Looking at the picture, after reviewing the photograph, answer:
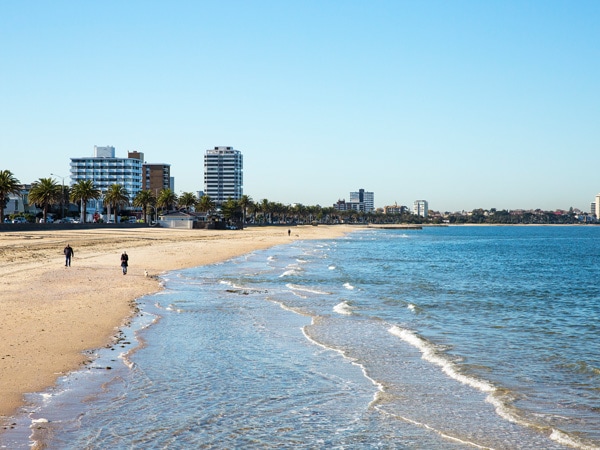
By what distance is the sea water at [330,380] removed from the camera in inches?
398

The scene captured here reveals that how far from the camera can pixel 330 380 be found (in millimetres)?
13945

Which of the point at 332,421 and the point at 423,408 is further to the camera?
the point at 423,408

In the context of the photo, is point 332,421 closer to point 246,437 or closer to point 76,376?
point 246,437

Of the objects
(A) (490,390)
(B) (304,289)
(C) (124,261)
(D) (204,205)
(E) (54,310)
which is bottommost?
(B) (304,289)

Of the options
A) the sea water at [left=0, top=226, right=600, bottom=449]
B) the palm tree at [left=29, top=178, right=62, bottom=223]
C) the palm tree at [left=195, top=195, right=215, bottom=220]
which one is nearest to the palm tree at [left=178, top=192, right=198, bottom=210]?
the palm tree at [left=195, top=195, right=215, bottom=220]

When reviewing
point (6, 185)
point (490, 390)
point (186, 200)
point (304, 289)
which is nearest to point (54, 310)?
point (304, 289)

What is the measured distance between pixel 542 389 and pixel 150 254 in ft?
157

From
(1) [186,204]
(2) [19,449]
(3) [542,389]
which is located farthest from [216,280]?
(1) [186,204]

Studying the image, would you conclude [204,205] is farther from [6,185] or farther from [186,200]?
[6,185]

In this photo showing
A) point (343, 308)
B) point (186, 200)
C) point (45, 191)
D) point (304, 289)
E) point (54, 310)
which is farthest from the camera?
point (186, 200)

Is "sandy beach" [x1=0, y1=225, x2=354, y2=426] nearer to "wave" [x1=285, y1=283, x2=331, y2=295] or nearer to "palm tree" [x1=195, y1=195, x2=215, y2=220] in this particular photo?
"wave" [x1=285, y1=283, x2=331, y2=295]

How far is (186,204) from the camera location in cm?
18125

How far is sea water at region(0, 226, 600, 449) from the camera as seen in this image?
398 inches

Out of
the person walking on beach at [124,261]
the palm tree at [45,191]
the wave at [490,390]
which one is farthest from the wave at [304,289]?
the palm tree at [45,191]
